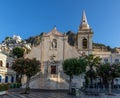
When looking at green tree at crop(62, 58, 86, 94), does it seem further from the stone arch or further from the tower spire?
the tower spire

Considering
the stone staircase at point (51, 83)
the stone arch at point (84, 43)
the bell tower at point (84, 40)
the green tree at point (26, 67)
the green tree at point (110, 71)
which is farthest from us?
the stone arch at point (84, 43)

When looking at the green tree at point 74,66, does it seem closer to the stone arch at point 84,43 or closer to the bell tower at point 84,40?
the bell tower at point 84,40

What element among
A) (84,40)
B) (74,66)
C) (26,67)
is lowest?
(26,67)

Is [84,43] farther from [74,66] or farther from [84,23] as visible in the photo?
[74,66]

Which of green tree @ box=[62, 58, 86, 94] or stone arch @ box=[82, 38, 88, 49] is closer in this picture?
green tree @ box=[62, 58, 86, 94]

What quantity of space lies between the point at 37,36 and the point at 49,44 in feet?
Answer: 198

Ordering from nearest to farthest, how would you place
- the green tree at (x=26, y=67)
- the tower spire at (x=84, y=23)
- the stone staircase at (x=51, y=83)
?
the green tree at (x=26, y=67)
the stone staircase at (x=51, y=83)
the tower spire at (x=84, y=23)

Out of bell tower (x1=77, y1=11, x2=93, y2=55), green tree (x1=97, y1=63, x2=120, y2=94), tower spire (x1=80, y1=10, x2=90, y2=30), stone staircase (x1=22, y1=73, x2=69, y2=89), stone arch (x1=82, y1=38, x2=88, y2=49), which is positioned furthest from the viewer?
tower spire (x1=80, y1=10, x2=90, y2=30)

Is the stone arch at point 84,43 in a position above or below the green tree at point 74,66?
above

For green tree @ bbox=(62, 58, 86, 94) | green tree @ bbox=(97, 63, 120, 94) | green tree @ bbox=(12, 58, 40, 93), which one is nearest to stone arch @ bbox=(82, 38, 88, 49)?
green tree @ bbox=(62, 58, 86, 94)

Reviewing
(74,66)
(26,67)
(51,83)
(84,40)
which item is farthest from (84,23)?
(26,67)

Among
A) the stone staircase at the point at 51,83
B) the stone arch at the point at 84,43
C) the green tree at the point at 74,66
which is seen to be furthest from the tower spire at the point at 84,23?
the green tree at the point at 74,66

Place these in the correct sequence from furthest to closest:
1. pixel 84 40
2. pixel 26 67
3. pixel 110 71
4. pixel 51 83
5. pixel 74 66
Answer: pixel 84 40 → pixel 51 83 → pixel 74 66 → pixel 110 71 → pixel 26 67

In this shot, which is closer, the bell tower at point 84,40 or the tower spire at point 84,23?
the bell tower at point 84,40
